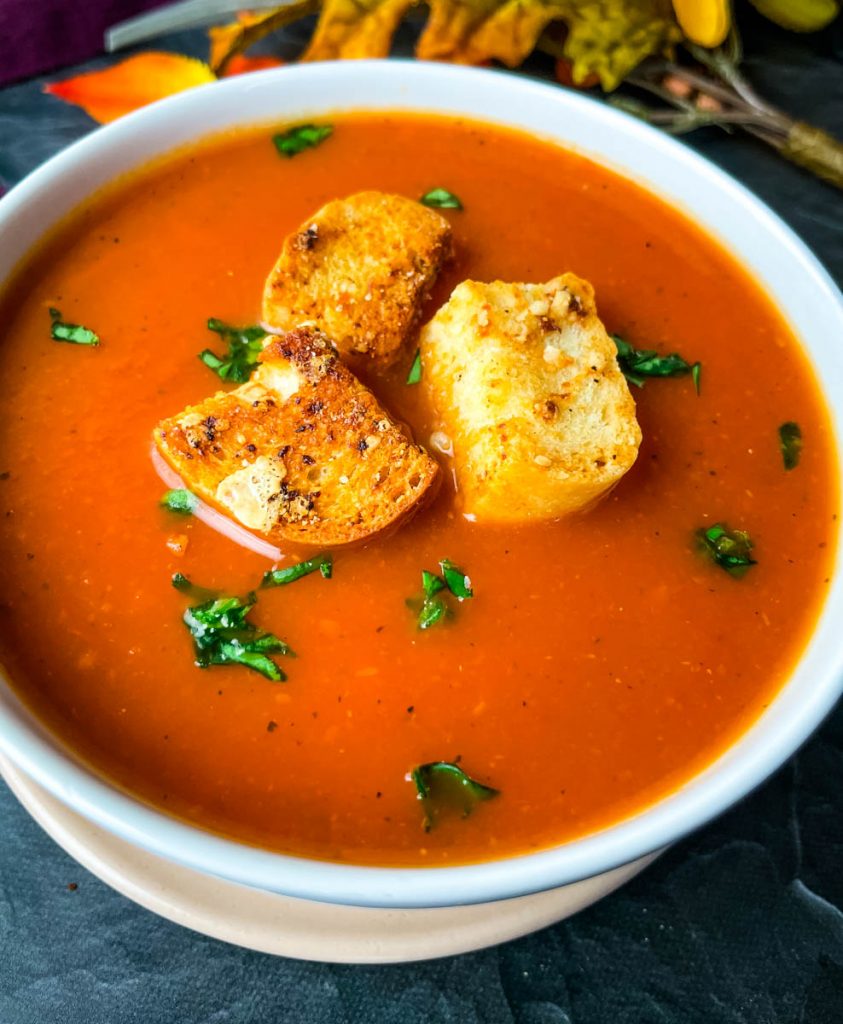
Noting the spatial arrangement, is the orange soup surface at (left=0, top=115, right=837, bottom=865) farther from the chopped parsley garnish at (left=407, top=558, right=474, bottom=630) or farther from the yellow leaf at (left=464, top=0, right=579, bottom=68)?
the yellow leaf at (left=464, top=0, right=579, bottom=68)

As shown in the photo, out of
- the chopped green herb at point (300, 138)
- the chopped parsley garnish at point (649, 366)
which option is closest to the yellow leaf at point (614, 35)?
the chopped green herb at point (300, 138)

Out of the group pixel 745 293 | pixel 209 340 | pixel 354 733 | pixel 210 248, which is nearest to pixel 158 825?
pixel 354 733

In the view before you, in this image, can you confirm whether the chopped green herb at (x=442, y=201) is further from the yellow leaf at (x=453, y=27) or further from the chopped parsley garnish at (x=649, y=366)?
the yellow leaf at (x=453, y=27)

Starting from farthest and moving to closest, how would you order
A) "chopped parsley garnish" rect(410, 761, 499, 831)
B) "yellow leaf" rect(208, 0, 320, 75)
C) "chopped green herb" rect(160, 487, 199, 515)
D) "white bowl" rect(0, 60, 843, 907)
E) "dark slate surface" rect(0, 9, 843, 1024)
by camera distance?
"yellow leaf" rect(208, 0, 320, 75)
"dark slate surface" rect(0, 9, 843, 1024)
"chopped green herb" rect(160, 487, 199, 515)
"chopped parsley garnish" rect(410, 761, 499, 831)
"white bowl" rect(0, 60, 843, 907)

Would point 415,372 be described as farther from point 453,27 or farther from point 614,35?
point 614,35

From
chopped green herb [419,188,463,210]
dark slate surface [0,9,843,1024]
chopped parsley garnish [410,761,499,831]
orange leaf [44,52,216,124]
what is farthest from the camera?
orange leaf [44,52,216,124]

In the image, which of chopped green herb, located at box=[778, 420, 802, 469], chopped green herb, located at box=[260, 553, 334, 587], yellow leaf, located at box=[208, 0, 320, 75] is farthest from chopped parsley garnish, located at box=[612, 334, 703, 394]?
yellow leaf, located at box=[208, 0, 320, 75]

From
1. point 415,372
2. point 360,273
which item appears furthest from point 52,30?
point 415,372
